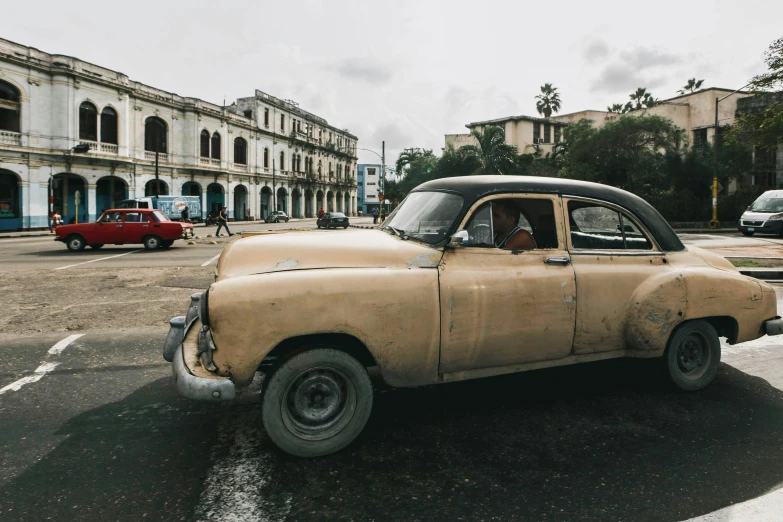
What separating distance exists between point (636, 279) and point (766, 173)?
45.3 metres

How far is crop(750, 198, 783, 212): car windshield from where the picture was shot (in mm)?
23547

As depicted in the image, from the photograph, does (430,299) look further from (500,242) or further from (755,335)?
(755,335)

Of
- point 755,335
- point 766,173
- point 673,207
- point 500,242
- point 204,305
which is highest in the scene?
point 766,173

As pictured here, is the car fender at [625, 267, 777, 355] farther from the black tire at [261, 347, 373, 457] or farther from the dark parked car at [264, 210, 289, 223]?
the dark parked car at [264, 210, 289, 223]

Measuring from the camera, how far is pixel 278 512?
2.54 m

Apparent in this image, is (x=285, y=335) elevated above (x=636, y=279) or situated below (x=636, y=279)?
below

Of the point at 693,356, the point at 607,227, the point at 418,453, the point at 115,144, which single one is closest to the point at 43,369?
the point at 418,453

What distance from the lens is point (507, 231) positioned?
12.7ft

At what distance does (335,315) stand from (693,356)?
10.2 ft

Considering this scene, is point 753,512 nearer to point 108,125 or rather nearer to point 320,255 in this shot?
point 320,255

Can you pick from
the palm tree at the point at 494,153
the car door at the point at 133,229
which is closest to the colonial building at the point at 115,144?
the car door at the point at 133,229

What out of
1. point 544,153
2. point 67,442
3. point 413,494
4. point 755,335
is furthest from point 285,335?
point 544,153

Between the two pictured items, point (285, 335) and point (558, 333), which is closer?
point (285, 335)

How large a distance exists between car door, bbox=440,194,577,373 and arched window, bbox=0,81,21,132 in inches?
1467
